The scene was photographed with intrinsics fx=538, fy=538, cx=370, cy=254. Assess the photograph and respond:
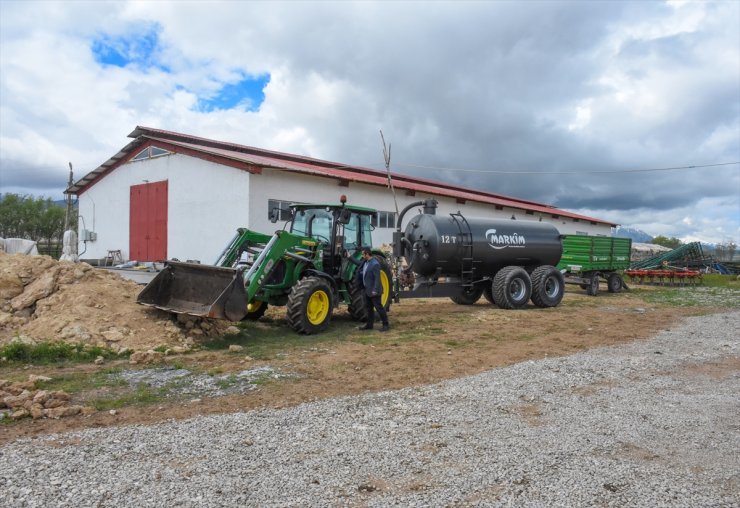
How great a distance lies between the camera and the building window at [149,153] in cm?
2084

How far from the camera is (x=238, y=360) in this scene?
7512mm

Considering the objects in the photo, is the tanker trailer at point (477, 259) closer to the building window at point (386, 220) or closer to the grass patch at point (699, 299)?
the grass patch at point (699, 299)

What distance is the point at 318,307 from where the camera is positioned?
9.74 meters

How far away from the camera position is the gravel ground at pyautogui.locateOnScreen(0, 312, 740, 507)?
3.56 metres

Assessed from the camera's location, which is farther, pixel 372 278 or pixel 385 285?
pixel 385 285

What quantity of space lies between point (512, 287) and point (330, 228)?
20.0ft

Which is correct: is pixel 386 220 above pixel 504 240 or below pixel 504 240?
above

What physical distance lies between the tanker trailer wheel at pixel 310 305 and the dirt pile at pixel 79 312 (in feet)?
4.08

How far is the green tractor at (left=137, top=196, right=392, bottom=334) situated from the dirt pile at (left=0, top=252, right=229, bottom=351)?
338mm

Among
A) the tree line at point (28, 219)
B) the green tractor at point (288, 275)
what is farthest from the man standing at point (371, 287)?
the tree line at point (28, 219)

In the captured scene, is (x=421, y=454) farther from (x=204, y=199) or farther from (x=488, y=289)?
(x=204, y=199)

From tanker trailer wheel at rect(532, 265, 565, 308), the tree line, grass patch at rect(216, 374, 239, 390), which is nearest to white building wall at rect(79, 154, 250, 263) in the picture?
tanker trailer wheel at rect(532, 265, 565, 308)

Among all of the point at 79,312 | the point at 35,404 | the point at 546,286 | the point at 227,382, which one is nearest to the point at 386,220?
the point at 546,286

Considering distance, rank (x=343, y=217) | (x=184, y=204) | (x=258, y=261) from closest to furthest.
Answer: (x=258, y=261) → (x=343, y=217) → (x=184, y=204)
